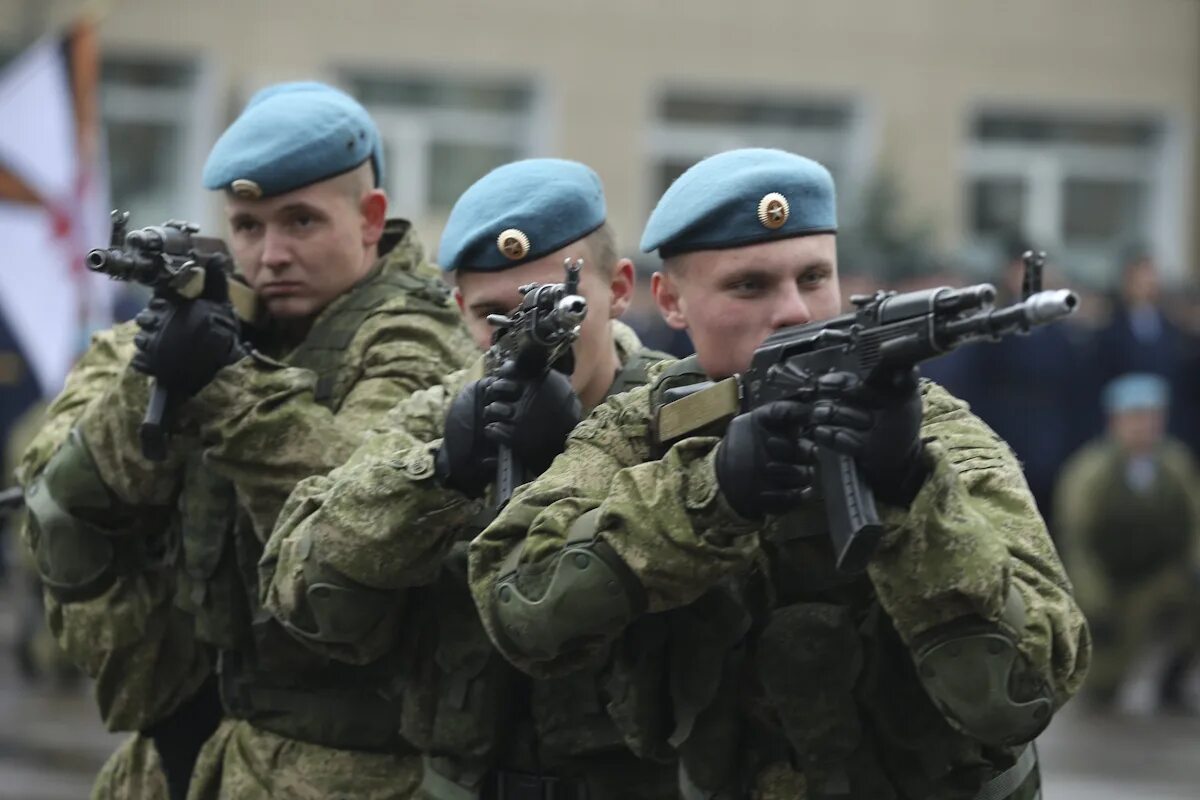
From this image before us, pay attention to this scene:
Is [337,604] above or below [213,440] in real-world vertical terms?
below

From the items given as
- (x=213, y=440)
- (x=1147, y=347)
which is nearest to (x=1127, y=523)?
(x=1147, y=347)

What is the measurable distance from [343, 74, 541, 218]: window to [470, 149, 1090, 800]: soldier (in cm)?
1584

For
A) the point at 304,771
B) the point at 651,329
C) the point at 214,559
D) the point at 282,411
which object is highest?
the point at 282,411

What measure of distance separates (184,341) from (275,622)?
0.59 m

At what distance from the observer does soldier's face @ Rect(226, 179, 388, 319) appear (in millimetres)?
4910

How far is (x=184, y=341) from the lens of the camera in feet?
14.8

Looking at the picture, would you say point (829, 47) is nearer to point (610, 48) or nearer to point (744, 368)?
point (610, 48)

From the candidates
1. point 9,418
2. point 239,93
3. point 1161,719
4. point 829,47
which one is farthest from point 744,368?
point 829,47

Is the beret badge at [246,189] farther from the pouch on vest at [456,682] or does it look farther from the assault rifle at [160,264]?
the pouch on vest at [456,682]

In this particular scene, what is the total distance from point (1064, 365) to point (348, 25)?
22.8 ft

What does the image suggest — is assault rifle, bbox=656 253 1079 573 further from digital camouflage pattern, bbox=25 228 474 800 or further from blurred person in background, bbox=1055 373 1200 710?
blurred person in background, bbox=1055 373 1200 710

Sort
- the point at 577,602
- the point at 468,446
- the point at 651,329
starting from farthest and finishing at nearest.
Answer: the point at 651,329, the point at 468,446, the point at 577,602

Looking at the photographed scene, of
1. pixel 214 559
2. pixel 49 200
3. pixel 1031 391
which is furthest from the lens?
pixel 1031 391

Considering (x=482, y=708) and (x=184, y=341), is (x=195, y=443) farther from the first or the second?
(x=482, y=708)
